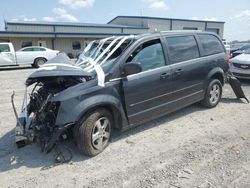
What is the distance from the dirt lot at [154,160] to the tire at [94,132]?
0.54 feet

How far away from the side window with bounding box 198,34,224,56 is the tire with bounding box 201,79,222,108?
2.47 feet

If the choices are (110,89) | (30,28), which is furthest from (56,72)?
(30,28)

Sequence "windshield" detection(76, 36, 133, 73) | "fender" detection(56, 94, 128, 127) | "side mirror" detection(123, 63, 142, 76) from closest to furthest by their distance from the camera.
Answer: "fender" detection(56, 94, 128, 127) < "side mirror" detection(123, 63, 142, 76) < "windshield" detection(76, 36, 133, 73)

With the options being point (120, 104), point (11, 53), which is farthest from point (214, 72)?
point (11, 53)

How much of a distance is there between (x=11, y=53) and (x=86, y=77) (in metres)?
15.6

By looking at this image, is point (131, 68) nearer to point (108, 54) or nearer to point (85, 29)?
point (108, 54)

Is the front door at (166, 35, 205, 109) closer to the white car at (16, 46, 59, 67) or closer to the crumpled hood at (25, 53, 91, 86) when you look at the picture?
the crumpled hood at (25, 53, 91, 86)

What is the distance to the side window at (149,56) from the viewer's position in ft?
14.9

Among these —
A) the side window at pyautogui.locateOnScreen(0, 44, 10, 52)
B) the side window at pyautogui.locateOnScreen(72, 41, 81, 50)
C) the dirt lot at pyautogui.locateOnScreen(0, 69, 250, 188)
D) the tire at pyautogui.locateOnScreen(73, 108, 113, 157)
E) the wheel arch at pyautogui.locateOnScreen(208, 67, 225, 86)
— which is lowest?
the dirt lot at pyautogui.locateOnScreen(0, 69, 250, 188)

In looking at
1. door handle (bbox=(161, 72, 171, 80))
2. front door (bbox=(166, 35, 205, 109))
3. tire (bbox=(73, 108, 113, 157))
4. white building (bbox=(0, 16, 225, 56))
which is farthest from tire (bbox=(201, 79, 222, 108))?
white building (bbox=(0, 16, 225, 56))

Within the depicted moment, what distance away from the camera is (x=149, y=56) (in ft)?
15.5

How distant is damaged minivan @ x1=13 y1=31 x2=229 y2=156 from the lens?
A: 3.78m

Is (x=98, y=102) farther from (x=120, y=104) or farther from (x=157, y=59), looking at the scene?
(x=157, y=59)

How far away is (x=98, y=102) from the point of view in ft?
12.8
